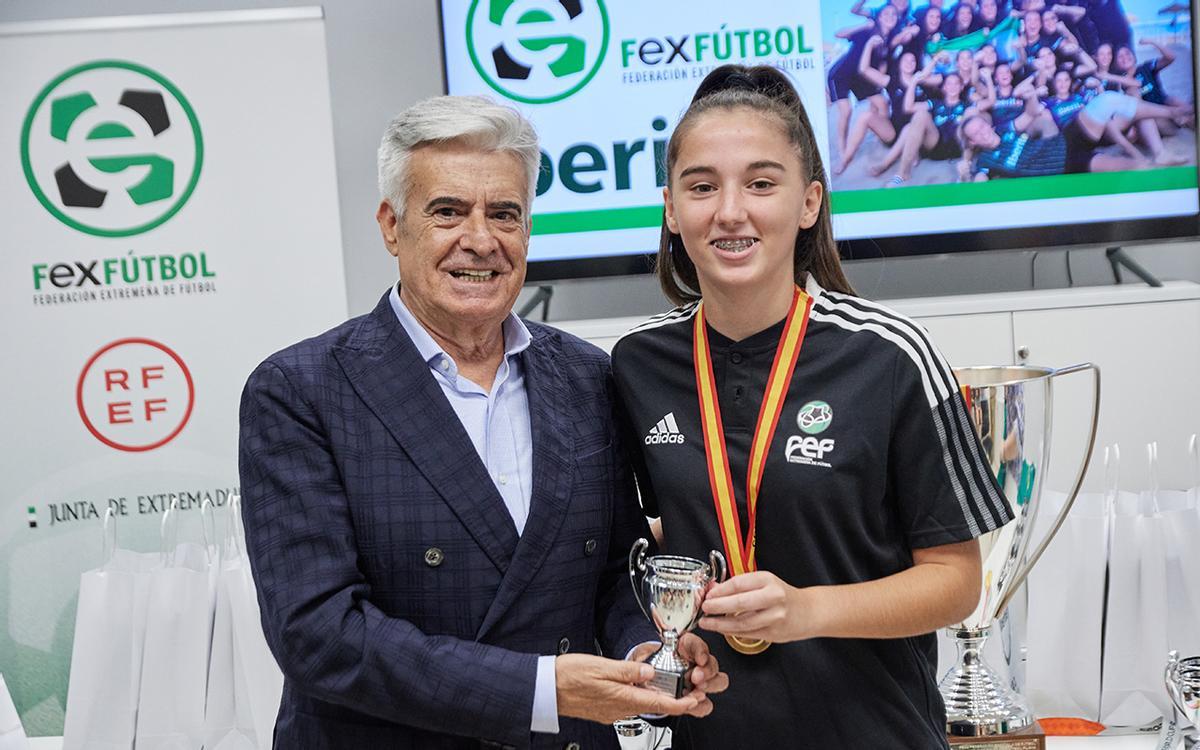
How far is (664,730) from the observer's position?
1.90 m

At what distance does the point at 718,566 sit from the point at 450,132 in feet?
2.15

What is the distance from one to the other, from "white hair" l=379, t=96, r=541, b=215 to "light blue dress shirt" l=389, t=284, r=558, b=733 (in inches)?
7.0

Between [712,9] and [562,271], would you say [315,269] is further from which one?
[712,9]

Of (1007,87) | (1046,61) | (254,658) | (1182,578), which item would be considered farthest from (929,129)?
(254,658)

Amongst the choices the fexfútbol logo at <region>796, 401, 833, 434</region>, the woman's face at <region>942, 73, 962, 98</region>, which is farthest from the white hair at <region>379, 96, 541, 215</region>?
the woman's face at <region>942, 73, 962, 98</region>

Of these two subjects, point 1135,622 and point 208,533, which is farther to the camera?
Result: point 208,533

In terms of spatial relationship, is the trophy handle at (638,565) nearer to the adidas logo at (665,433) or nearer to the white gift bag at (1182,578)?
the adidas logo at (665,433)

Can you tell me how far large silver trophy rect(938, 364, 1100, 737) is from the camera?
181 cm

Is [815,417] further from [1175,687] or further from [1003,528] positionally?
[1175,687]

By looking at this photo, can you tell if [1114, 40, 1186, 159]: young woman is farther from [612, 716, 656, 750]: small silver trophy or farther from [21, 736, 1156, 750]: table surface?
[612, 716, 656, 750]: small silver trophy

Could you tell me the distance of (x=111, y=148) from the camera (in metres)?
3.49

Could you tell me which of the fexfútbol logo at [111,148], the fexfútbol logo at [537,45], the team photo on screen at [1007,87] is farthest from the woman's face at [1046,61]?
the fexfútbol logo at [111,148]

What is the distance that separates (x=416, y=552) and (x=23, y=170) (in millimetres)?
2532

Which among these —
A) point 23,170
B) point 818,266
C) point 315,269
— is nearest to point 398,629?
point 818,266
